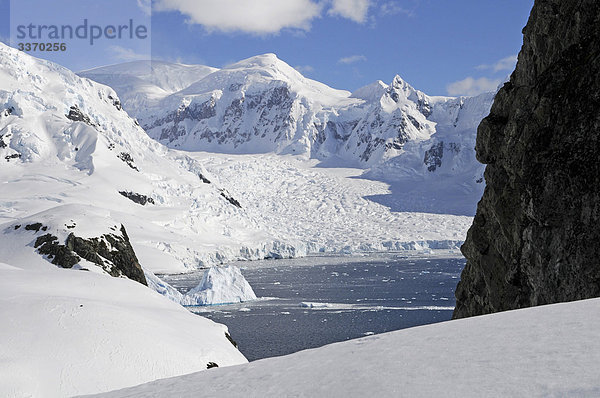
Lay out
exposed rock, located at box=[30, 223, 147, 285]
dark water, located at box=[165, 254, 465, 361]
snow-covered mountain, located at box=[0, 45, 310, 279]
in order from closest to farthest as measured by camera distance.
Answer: exposed rock, located at box=[30, 223, 147, 285] < dark water, located at box=[165, 254, 465, 361] < snow-covered mountain, located at box=[0, 45, 310, 279]

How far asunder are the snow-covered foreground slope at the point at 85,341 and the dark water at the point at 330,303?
15427mm

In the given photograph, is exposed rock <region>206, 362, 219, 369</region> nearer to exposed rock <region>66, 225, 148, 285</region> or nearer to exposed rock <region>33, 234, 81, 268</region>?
exposed rock <region>33, 234, 81, 268</region>

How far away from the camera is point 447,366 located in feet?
18.8

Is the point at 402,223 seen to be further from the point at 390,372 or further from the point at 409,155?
the point at 390,372

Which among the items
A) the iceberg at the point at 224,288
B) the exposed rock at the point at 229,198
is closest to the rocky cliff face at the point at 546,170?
the iceberg at the point at 224,288

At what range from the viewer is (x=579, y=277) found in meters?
13.8

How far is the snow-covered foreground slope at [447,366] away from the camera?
5.04m

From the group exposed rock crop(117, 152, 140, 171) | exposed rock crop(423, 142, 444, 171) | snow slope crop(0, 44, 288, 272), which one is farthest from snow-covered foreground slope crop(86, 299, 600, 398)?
exposed rock crop(423, 142, 444, 171)

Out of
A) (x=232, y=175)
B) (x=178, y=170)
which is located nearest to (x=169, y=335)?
(x=178, y=170)

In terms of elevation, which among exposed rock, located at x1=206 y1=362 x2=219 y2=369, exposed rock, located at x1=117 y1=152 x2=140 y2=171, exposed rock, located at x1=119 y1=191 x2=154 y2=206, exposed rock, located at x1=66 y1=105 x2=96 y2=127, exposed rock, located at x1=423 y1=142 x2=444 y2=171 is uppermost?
exposed rock, located at x1=66 y1=105 x2=96 y2=127

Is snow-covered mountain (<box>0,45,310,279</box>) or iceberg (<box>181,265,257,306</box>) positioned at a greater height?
snow-covered mountain (<box>0,45,310,279</box>)

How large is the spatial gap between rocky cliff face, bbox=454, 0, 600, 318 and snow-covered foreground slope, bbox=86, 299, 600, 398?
754cm

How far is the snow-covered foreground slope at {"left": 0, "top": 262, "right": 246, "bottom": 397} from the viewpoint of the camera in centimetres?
1155

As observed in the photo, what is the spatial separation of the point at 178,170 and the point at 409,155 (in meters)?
84.2
